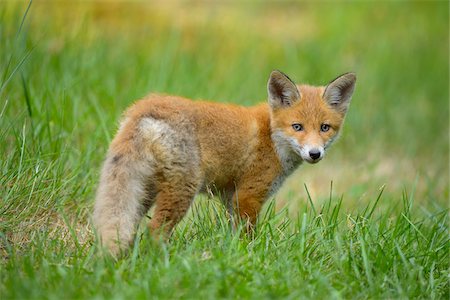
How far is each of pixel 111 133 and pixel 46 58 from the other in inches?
62.6

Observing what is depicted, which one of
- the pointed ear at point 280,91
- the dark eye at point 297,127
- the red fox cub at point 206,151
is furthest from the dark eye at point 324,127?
the pointed ear at point 280,91

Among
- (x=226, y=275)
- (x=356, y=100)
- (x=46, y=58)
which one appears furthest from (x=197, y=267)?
(x=356, y=100)

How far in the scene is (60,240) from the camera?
496 cm

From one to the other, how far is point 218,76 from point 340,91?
4.04m

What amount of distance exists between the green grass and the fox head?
0.52 meters

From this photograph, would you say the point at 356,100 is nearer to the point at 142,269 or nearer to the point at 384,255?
the point at 384,255

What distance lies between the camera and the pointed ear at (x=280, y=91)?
5.97 m

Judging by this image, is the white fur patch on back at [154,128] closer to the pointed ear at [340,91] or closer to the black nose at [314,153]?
the black nose at [314,153]

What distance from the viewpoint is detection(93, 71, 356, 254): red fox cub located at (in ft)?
15.6

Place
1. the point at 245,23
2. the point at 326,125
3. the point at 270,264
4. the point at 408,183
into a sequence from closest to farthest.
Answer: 1. the point at 270,264
2. the point at 326,125
3. the point at 408,183
4. the point at 245,23

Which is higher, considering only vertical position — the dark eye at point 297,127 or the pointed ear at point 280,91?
the pointed ear at point 280,91

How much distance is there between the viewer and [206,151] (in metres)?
5.29

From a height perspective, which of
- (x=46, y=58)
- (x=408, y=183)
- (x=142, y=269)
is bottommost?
(x=408, y=183)

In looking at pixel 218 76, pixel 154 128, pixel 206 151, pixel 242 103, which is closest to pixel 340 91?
pixel 206 151
